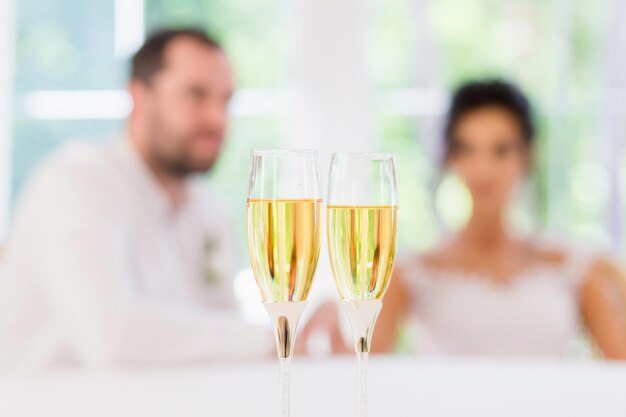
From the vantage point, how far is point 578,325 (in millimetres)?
2396

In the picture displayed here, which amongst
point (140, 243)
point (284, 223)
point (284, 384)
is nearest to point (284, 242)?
point (284, 223)

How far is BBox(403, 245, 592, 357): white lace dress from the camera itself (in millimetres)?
2340

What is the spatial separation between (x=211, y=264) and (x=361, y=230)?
6.14 ft

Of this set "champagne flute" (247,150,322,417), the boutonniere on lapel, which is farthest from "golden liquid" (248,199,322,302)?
the boutonniere on lapel

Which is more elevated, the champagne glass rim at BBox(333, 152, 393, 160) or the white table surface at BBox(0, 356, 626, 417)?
the champagne glass rim at BBox(333, 152, 393, 160)

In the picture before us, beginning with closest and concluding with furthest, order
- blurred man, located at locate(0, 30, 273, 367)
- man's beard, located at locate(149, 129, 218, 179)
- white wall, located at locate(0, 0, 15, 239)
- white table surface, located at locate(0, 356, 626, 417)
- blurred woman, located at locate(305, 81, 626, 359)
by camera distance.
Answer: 1. white table surface, located at locate(0, 356, 626, 417)
2. blurred man, located at locate(0, 30, 273, 367)
3. blurred woman, located at locate(305, 81, 626, 359)
4. man's beard, located at locate(149, 129, 218, 179)
5. white wall, located at locate(0, 0, 15, 239)

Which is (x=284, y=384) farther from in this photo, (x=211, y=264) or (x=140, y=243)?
(x=211, y=264)

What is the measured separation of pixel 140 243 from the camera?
2.39m

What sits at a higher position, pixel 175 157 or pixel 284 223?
pixel 175 157

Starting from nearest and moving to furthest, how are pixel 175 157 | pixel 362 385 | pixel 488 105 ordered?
pixel 362 385
pixel 488 105
pixel 175 157

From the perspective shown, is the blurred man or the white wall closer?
the blurred man

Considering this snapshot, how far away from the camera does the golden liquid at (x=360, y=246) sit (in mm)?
792

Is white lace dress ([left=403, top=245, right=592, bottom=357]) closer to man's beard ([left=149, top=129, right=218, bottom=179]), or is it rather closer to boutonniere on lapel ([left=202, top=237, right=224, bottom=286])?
boutonniere on lapel ([left=202, top=237, right=224, bottom=286])

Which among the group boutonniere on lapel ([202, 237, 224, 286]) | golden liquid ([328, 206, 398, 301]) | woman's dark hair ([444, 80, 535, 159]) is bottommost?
boutonniere on lapel ([202, 237, 224, 286])
